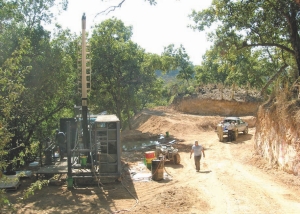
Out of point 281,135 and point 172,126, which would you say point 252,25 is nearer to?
point 281,135

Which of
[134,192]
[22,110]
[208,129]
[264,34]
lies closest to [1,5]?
[22,110]

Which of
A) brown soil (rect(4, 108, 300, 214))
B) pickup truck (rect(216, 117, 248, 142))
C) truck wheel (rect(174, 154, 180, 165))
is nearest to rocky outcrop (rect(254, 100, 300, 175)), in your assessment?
brown soil (rect(4, 108, 300, 214))

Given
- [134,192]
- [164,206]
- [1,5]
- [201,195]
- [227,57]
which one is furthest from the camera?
[227,57]

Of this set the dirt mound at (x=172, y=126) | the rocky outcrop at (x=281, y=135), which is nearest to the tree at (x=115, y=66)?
the dirt mound at (x=172, y=126)

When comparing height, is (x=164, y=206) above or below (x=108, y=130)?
below

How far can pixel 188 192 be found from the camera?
12.5 metres

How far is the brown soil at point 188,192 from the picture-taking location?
431 inches

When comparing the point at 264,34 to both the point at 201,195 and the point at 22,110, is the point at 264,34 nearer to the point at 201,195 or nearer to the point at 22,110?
the point at 201,195

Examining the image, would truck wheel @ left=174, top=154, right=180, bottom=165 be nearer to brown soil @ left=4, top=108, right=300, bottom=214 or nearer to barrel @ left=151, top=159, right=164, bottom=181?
brown soil @ left=4, top=108, right=300, bottom=214

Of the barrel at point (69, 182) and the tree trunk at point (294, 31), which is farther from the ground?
the tree trunk at point (294, 31)

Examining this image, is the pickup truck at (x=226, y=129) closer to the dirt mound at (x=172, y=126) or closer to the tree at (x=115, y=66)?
the dirt mound at (x=172, y=126)

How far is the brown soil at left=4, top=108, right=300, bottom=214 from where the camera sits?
10938 mm

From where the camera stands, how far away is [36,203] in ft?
38.7

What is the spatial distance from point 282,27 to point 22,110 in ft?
47.7
